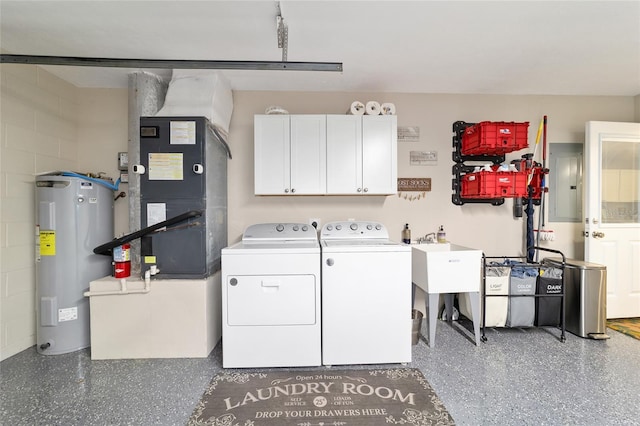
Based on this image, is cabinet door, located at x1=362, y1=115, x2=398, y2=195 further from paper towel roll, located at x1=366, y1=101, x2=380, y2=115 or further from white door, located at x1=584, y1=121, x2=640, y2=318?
white door, located at x1=584, y1=121, x2=640, y2=318

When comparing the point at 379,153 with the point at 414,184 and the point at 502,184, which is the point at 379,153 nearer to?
the point at 414,184

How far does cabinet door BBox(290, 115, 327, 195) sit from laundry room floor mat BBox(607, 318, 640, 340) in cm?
324

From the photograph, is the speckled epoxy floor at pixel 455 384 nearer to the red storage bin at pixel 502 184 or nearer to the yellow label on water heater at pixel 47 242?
the yellow label on water heater at pixel 47 242

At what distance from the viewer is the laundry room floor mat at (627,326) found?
108 inches

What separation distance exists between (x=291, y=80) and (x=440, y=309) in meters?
2.88

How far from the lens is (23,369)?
2.16 m

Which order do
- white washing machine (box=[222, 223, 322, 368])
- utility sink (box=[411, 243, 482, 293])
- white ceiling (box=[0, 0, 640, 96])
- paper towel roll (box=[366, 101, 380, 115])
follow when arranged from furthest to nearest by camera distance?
paper towel roll (box=[366, 101, 380, 115])
utility sink (box=[411, 243, 482, 293])
white washing machine (box=[222, 223, 322, 368])
white ceiling (box=[0, 0, 640, 96])

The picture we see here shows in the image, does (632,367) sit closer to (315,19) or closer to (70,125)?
(315,19)

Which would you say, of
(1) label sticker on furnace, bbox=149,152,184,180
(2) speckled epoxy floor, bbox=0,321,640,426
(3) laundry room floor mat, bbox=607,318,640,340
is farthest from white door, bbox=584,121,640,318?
(1) label sticker on furnace, bbox=149,152,184,180

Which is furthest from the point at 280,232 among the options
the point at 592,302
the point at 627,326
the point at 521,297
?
the point at 627,326

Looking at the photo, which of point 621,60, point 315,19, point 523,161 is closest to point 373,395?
point 315,19

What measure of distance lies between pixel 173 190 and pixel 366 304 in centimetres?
182

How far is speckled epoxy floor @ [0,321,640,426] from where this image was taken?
66.8 inches

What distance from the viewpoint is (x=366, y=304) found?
2170mm
